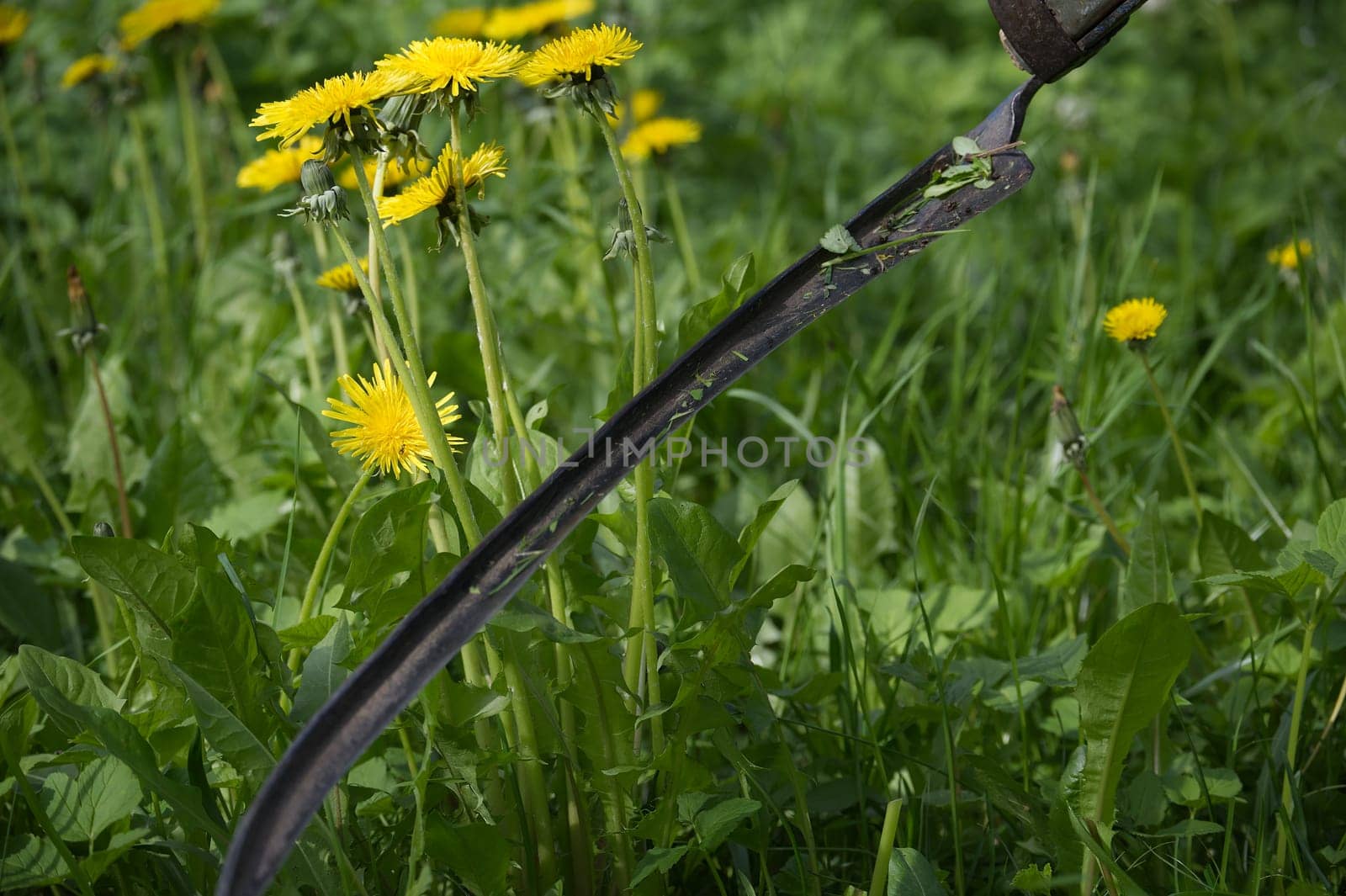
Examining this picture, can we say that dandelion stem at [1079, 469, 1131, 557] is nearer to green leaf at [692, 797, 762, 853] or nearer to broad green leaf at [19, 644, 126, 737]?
green leaf at [692, 797, 762, 853]

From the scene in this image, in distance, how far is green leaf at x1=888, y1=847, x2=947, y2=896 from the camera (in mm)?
951

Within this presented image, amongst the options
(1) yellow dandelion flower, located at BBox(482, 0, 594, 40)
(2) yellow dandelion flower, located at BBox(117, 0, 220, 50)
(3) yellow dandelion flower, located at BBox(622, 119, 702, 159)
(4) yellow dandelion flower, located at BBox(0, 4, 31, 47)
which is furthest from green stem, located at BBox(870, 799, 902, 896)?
(4) yellow dandelion flower, located at BBox(0, 4, 31, 47)

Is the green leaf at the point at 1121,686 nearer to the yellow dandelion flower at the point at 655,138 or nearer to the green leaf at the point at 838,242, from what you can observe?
the green leaf at the point at 838,242

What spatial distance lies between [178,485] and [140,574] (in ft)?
2.00

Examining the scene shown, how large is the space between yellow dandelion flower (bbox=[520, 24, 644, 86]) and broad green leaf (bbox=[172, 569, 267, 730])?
47cm

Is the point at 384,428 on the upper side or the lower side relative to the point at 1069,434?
upper

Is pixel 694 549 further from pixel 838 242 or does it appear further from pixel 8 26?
pixel 8 26

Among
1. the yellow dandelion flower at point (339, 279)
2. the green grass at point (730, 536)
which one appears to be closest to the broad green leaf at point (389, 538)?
the green grass at point (730, 536)

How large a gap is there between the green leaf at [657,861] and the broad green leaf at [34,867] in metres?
0.47

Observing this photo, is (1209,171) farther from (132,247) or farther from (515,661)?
(515,661)

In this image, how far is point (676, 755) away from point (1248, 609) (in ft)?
2.42

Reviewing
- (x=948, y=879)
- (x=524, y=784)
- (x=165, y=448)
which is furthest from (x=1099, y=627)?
(x=165, y=448)

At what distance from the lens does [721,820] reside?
941mm

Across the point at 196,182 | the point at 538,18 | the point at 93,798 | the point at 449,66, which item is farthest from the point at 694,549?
the point at 196,182
